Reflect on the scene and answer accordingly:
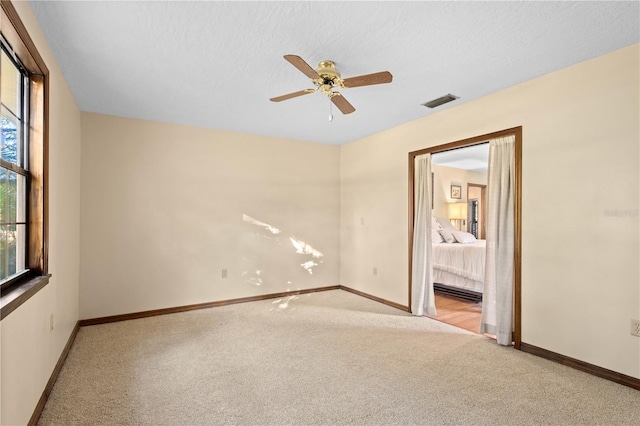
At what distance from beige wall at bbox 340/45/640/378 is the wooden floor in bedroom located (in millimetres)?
860

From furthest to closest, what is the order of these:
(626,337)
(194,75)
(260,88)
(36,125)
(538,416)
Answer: (260,88) < (194,75) < (626,337) < (36,125) < (538,416)

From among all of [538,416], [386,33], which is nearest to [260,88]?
[386,33]

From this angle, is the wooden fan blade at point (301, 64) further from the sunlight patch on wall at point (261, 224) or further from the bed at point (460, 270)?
the bed at point (460, 270)

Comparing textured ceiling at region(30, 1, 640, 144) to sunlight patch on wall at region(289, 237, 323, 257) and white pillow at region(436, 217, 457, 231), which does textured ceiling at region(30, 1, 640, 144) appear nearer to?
sunlight patch on wall at region(289, 237, 323, 257)

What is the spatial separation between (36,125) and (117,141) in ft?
6.43

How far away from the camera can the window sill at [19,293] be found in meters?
1.53

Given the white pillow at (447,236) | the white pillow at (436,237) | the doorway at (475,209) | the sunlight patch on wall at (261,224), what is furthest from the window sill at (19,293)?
the doorway at (475,209)

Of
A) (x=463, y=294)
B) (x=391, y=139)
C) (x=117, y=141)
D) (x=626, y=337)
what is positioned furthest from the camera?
(x=463, y=294)

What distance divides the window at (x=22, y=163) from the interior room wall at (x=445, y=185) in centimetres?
716

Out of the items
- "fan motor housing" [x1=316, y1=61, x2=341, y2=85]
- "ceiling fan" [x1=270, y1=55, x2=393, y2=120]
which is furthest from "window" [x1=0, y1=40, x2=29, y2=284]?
"fan motor housing" [x1=316, y1=61, x2=341, y2=85]

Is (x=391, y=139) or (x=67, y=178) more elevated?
(x=391, y=139)

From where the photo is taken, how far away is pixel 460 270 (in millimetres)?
5133

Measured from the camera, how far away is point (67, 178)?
3088mm

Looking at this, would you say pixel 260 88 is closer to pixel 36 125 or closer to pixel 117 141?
pixel 36 125
